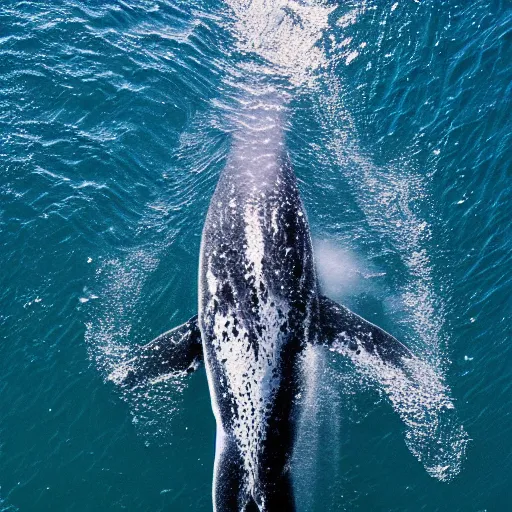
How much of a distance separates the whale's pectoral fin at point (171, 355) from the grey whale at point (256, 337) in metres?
0.02

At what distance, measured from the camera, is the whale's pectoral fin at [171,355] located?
1254 centimetres

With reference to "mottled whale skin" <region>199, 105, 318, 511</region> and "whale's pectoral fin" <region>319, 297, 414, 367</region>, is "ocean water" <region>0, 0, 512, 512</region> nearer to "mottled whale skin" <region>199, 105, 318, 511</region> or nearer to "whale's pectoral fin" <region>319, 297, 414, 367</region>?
"whale's pectoral fin" <region>319, 297, 414, 367</region>

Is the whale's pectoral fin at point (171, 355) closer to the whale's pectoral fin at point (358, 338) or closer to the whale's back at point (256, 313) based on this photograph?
the whale's back at point (256, 313)

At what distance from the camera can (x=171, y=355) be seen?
41.2ft

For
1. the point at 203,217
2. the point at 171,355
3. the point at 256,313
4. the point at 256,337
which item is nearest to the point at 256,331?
the point at 256,337

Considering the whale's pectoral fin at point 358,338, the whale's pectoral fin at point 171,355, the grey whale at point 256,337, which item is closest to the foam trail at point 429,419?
the whale's pectoral fin at point 358,338

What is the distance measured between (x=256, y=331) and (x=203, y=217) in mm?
4249

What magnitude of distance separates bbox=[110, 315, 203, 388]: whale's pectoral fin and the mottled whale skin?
10.1 inches

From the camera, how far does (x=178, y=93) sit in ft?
57.1

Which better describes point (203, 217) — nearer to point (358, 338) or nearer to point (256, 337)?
point (256, 337)

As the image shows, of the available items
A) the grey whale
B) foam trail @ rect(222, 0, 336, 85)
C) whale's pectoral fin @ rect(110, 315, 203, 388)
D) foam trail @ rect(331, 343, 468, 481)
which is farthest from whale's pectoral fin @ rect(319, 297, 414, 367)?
foam trail @ rect(222, 0, 336, 85)

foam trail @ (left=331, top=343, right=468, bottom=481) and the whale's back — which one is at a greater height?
the whale's back

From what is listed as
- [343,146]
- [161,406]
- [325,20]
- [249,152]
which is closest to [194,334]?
[161,406]

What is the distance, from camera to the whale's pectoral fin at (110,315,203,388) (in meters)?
12.5
